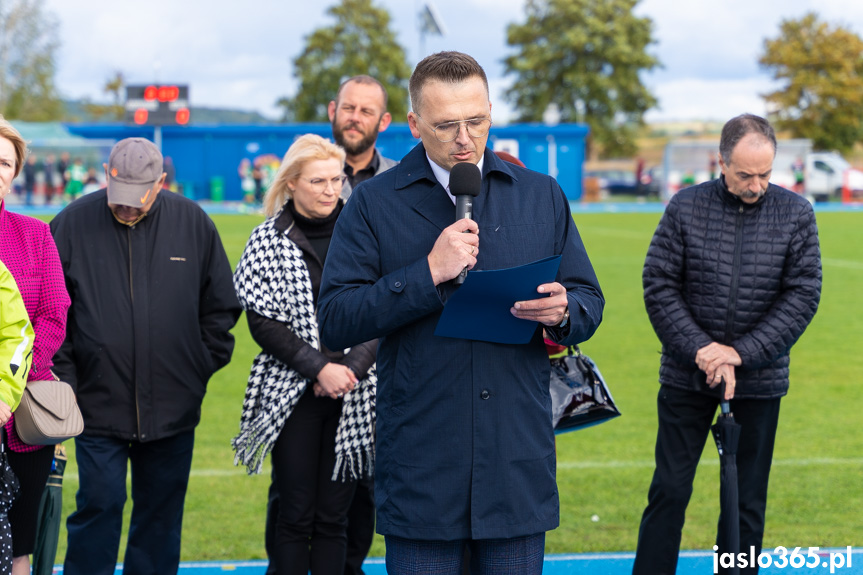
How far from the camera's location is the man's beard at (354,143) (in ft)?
16.8

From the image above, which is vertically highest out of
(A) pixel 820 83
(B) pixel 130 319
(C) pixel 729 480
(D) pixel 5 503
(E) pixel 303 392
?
(A) pixel 820 83

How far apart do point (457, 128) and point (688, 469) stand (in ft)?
7.90

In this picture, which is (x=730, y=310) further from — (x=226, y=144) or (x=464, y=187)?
(x=226, y=144)

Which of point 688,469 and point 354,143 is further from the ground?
point 354,143

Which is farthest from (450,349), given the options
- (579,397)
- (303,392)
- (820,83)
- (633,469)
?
(820,83)

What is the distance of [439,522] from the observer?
8.86ft

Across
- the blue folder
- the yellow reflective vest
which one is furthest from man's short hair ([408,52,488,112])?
the yellow reflective vest

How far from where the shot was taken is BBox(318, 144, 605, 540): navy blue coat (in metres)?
2.71

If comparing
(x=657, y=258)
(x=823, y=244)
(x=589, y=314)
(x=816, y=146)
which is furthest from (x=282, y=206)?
(x=816, y=146)

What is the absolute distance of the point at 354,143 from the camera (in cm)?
512

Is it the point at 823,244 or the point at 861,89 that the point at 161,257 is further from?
the point at 861,89

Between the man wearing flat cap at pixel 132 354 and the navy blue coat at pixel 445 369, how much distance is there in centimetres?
172

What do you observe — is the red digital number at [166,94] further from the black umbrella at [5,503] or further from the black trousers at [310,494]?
the black umbrella at [5,503]

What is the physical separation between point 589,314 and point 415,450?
63 centimetres
